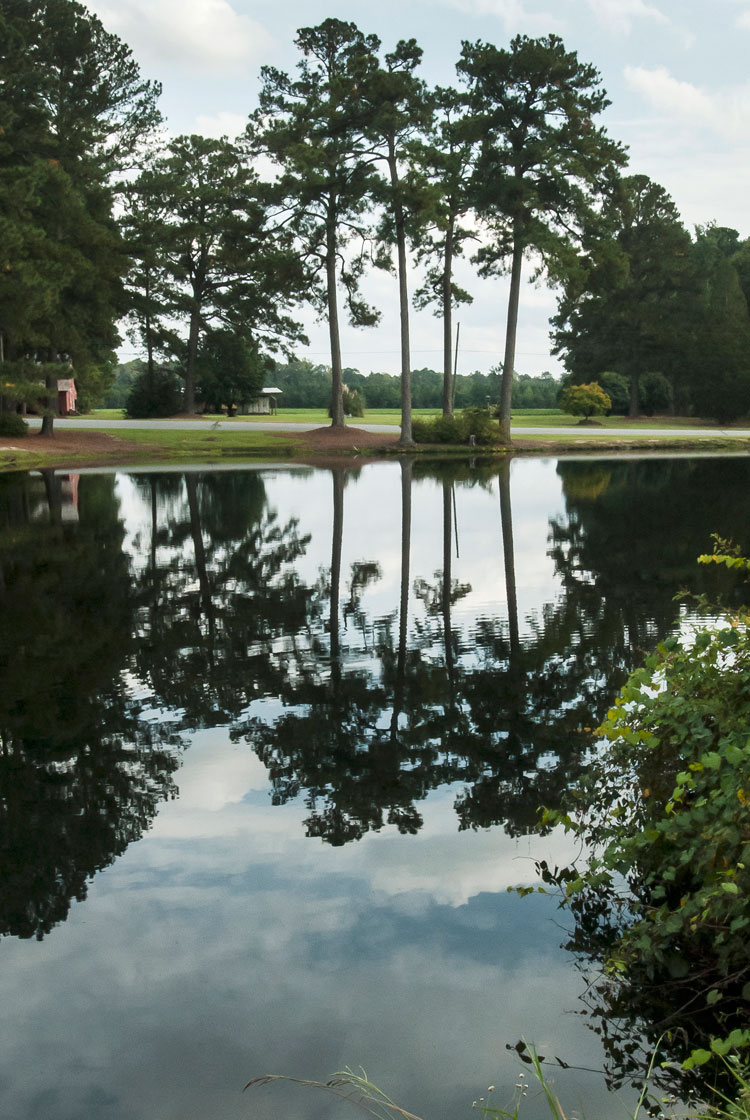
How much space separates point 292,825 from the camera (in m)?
5.83

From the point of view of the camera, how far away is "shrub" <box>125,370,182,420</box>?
65.3m

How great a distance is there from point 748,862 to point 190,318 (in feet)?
211

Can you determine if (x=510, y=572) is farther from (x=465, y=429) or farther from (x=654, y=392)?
(x=654, y=392)

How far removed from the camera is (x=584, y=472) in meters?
35.8

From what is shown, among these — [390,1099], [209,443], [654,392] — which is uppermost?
[654,392]

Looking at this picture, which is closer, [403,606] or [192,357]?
[403,606]

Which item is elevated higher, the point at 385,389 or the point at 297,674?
the point at 385,389

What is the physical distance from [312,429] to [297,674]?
46.2m

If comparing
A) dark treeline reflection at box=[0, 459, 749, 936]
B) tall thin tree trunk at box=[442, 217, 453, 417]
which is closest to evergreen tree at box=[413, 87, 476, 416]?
tall thin tree trunk at box=[442, 217, 453, 417]

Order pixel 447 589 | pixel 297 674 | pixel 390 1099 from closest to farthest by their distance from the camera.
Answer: pixel 390 1099 < pixel 297 674 < pixel 447 589

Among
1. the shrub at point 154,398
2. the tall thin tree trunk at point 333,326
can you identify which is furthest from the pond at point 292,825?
the shrub at point 154,398

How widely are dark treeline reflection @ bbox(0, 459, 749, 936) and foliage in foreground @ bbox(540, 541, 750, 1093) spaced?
959mm

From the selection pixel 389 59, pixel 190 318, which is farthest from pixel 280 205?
pixel 190 318

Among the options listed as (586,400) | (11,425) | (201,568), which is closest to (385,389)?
(586,400)
